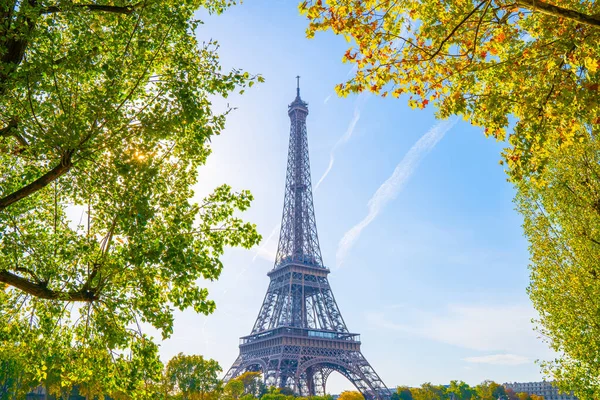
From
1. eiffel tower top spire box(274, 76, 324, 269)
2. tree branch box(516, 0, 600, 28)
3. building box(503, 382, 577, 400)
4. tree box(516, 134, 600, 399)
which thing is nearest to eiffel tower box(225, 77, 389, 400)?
eiffel tower top spire box(274, 76, 324, 269)

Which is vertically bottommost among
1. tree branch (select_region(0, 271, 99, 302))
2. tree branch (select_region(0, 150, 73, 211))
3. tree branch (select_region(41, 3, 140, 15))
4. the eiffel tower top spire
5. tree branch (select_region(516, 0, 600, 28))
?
tree branch (select_region(0, 271, 99, 302))

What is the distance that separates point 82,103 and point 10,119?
4.90ft

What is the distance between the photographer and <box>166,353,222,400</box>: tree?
46938mm

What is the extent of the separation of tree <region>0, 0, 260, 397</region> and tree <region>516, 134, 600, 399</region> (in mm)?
13981

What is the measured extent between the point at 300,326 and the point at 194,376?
3352cm

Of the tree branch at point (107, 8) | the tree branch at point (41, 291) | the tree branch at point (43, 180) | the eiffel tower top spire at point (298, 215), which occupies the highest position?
the eiffel tower top spire at point (298, 215)

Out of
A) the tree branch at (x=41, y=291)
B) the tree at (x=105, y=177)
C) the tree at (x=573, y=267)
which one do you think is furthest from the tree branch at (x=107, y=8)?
the tree at (x=573, y=267)

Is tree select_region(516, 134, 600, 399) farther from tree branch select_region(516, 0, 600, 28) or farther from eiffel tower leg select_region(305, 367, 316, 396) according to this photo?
eiffel tower leg select_region(305, 367, 316, 396)

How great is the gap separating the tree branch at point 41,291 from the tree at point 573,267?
16585 mm

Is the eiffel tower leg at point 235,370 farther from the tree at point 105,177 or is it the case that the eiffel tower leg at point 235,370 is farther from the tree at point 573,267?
A: the tree at point 105,177

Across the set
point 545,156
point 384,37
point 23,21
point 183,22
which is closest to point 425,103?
point 384,37

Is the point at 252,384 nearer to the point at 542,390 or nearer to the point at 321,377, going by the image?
the point at 321,377

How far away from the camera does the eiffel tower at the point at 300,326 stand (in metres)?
72.5

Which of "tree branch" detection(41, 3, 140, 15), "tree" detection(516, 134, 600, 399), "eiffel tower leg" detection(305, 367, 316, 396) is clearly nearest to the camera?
"tree branch" detection(41, 3, 140, 15)
